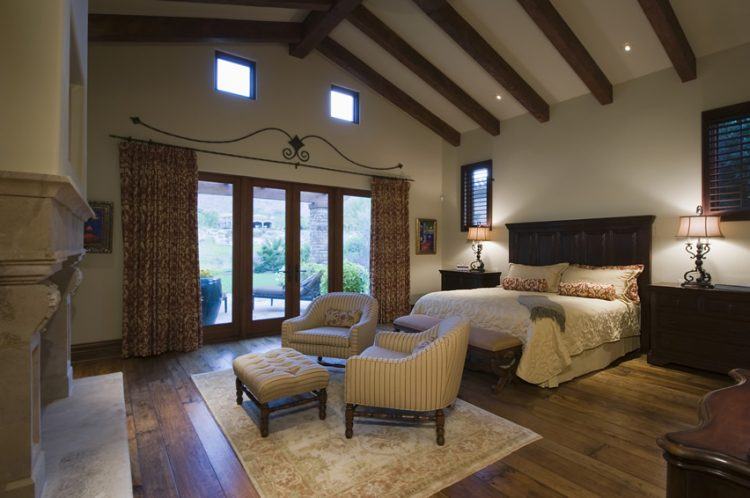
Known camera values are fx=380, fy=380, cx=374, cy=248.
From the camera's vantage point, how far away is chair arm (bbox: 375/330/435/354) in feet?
10.4

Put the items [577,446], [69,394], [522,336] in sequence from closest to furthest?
1. [577,446]
2. [69,394]
3. [522,336]

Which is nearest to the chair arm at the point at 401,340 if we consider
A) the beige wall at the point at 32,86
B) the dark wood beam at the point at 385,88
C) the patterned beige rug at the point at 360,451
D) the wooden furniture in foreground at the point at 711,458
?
the patterned beige rug at the point at 360,451

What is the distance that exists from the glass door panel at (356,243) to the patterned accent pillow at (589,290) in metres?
3.19

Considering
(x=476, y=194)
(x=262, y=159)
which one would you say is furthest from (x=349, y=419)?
(x=476, y=194)

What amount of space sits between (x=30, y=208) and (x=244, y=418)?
7.00 ft

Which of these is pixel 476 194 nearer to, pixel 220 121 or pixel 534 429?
pixel 220 121

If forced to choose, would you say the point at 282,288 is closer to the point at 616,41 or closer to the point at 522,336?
the point at 522,336

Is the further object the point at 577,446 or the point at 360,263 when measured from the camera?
the point at 360,263

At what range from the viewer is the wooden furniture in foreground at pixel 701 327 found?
3.71 meters

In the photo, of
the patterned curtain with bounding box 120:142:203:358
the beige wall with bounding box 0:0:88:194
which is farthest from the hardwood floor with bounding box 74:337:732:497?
the beige wall with bounding box 0:0:88:194

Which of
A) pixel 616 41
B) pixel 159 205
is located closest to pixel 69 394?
pixel 159 205

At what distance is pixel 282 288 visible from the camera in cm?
589

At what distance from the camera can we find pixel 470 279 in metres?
6.52

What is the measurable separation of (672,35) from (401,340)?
4382 millimetres
